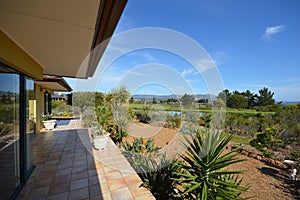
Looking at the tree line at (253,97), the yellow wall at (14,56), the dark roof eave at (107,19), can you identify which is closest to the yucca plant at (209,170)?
the dark roof eave at (107,19)

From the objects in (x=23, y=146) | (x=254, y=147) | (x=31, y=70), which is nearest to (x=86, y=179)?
(x=23, y=146)

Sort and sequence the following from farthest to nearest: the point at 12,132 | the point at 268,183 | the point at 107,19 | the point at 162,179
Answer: the point at 268,183
the point at 162,179
the point at 12,132
the point at 107,19

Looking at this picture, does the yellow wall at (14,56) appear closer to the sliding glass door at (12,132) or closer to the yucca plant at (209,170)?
the sliding glass door at (12,132)

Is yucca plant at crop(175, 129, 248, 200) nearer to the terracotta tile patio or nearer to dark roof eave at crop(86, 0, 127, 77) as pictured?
the terracotta tile patio

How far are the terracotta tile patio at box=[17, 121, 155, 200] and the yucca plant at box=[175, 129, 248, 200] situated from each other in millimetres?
865

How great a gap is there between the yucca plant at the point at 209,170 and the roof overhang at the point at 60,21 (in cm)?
201

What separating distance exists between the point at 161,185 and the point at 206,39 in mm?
5965

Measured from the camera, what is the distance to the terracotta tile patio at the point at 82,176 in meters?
2.44

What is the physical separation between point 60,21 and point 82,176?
118 inches

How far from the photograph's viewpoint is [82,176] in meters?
3.01

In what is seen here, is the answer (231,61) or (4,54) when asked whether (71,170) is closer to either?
(4,54)

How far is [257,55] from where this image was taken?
6.75 m

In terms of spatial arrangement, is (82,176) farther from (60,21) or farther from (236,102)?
(236,102)

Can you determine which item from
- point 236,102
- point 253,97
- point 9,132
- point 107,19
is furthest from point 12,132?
point 253,97
